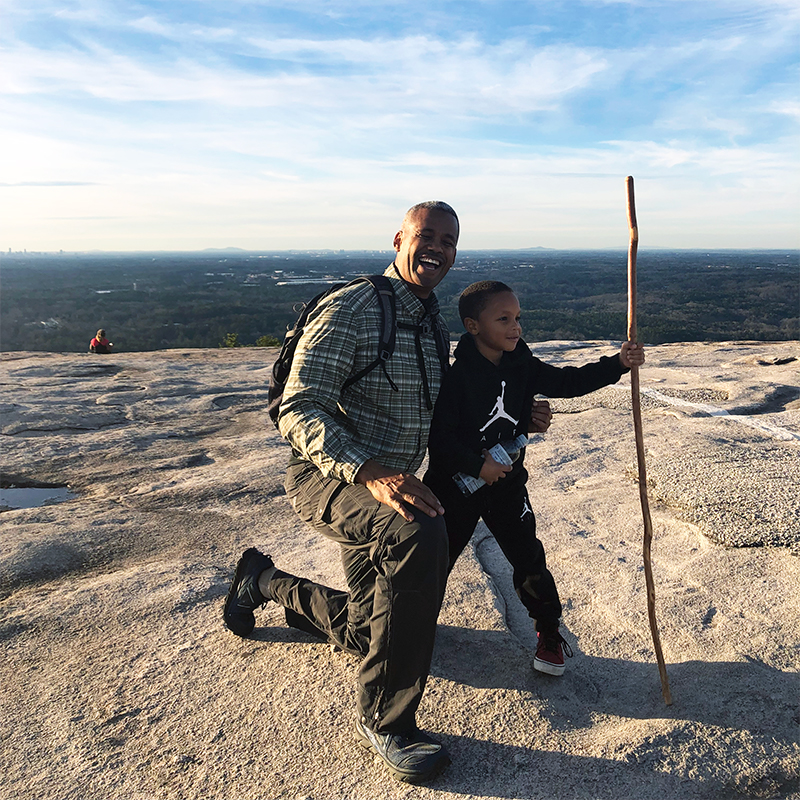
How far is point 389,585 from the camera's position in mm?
2238

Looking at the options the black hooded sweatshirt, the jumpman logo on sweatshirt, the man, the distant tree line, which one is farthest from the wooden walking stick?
the distant tree line

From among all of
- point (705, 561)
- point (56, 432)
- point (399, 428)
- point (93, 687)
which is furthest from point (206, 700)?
point (56, 432)

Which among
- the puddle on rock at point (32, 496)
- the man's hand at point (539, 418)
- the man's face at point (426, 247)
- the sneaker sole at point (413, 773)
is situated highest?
the man's face at point (426, 247)

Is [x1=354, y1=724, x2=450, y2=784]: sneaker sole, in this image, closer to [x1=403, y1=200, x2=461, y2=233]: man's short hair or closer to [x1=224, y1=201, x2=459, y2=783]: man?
[x1=224, y1=201, x2=459, y2=783]: man

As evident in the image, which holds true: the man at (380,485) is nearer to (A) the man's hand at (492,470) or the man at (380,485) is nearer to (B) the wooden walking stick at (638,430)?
(A) the man's hand at (492,470)

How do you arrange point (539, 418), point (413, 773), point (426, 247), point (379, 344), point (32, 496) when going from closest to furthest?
point (413, 773), point (379, 344), point (426, 247), point (539, 418), point (32, 496)

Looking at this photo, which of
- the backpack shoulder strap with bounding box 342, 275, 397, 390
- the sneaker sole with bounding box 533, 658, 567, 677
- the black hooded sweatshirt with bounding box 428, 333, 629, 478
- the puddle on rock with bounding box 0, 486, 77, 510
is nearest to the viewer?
the backpack shoulder strap with bounding box 342, 275, 397, 390

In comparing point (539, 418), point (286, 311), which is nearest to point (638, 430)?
point (539, 418)

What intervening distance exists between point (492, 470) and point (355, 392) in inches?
22.7

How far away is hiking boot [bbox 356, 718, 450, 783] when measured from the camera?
7.25 ft

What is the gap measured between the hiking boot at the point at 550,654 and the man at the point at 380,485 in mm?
678

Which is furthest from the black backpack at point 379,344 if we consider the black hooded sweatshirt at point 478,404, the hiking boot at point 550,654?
the hiking boot at point 550,654

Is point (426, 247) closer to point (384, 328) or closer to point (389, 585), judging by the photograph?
point (384, 328)

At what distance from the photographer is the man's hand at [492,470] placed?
8.43ft
